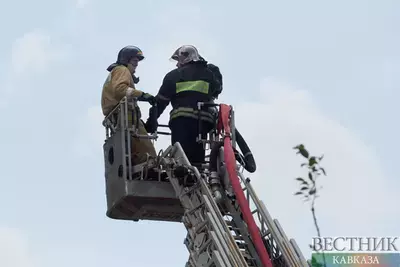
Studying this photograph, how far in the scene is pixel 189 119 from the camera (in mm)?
14133

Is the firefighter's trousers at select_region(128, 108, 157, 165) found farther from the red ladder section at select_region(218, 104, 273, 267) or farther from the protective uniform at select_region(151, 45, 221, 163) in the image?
the red ladder section at select_region(218, 104, 273, 267)

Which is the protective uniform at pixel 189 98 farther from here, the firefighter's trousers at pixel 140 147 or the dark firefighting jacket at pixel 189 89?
the firefighter's trousers at pixel 140 147

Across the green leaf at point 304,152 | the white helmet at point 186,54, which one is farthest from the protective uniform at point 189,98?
the green leaf at point 304,152

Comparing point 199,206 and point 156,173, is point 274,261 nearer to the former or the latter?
point 199,206

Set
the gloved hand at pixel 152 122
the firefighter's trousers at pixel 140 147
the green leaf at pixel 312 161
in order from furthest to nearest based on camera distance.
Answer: the gloved hand at pixel 152 122, the firefighter's trousers at pixel 140 147, the green leaf at pixel 312 161

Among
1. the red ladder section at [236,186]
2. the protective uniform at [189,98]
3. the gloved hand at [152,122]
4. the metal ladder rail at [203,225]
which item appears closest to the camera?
the metal ladder rail at [203,225]

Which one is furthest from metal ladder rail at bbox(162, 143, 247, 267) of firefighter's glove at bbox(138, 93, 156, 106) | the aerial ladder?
firefighter's glove at bbox(138, 93, 156, 106)

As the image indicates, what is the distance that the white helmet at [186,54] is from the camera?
14664mm

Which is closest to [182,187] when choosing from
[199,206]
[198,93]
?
[199,206]

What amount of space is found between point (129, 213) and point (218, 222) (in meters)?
2.81

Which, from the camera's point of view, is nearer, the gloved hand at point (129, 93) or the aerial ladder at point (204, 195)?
the aerial ladder at point (204, 195)

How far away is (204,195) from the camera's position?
12781 millimetres

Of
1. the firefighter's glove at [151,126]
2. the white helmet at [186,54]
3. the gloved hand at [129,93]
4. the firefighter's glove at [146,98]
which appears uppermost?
the white helmet at [186,54]

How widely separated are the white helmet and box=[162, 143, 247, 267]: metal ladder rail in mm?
1579
